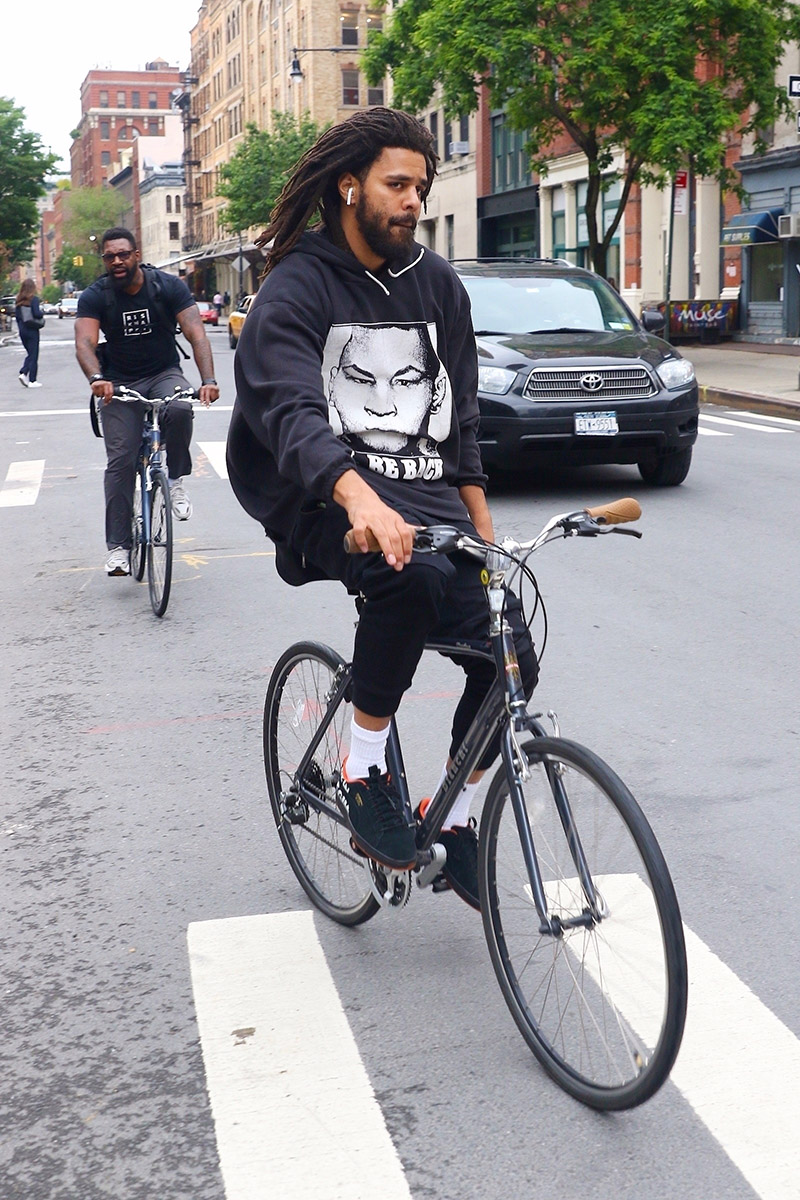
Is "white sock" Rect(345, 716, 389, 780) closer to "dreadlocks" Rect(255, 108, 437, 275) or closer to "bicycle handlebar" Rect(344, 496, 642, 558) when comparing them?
"bicycle handlebar" Rect(344, 496, 642, 558)

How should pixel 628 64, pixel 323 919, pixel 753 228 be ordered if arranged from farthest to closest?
pixel 753 228 < pixel 628 64 < pixel 323 919

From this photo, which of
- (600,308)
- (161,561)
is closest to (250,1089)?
(161,561)

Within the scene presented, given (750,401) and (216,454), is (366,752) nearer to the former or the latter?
(216,454)

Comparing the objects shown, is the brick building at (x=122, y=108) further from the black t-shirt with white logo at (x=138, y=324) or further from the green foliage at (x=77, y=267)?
the black t-shirt with white logo at (x=138, y=324)

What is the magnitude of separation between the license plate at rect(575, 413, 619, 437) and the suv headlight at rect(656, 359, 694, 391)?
62cm

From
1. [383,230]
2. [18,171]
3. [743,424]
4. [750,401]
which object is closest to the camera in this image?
[383,230]

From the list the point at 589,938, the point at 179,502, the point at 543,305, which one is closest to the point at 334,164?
the point at 589,938

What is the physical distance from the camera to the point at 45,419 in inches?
798

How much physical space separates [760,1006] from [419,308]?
1.69 m

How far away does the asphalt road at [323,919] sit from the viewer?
2762 mm

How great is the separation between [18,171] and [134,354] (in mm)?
68556

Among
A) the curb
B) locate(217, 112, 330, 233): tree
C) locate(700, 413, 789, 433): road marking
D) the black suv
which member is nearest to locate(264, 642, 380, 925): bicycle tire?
the black suv

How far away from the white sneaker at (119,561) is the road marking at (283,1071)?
15.6 ft

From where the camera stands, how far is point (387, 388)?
3330 mm
